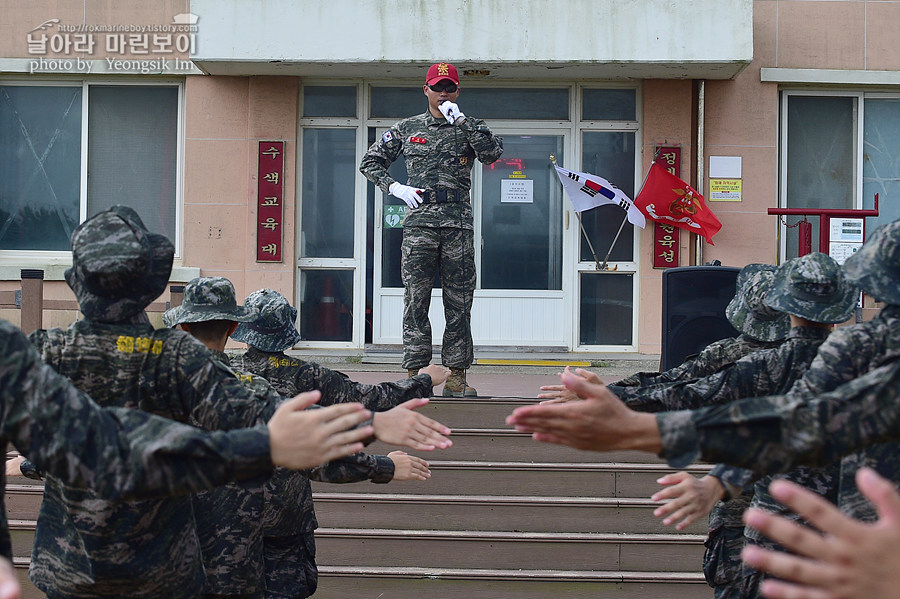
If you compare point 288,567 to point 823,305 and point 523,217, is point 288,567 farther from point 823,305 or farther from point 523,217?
point 523,217

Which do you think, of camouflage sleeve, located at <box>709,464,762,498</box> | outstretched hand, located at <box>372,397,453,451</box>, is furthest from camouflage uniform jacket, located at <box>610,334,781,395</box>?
outstretched hand, located at <box>372,397,453,451</box>

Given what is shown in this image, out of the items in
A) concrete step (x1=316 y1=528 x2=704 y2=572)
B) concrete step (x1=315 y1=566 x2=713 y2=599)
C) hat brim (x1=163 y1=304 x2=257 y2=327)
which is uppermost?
hat brim (x1=163 y1=304 x2=257 y2=327)

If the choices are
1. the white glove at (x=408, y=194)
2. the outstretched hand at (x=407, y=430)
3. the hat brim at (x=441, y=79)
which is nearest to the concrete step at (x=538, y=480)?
the white glove at (x=408, y=194)

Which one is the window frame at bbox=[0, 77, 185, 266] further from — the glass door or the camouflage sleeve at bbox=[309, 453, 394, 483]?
the camouflage sleeve at bbox=[309, 453, 394, 483]

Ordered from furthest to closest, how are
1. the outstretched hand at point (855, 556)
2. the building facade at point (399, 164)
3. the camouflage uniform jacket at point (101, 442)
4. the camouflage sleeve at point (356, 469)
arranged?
the building facade at point (399, 164) → the camouflage sleeve at point (356, 469) → the camouflage uniform jacket at point (101, 442) → the outstretched hand at point (855, 556)

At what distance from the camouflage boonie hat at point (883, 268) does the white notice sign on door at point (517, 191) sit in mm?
→ 7680

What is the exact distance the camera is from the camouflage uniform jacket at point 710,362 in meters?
4.38

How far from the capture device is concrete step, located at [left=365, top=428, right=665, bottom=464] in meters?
6.26

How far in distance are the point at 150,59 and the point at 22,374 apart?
882 centimetres

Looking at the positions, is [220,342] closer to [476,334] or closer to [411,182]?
[411,182]

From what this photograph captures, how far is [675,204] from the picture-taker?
9891 millimetres

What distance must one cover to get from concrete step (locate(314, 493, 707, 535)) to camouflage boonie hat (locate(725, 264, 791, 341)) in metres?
1.85

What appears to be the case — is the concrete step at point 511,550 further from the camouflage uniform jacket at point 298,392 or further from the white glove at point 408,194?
the white glove at point 408,194

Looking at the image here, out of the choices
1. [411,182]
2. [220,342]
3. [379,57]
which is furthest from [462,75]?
[220,342]
